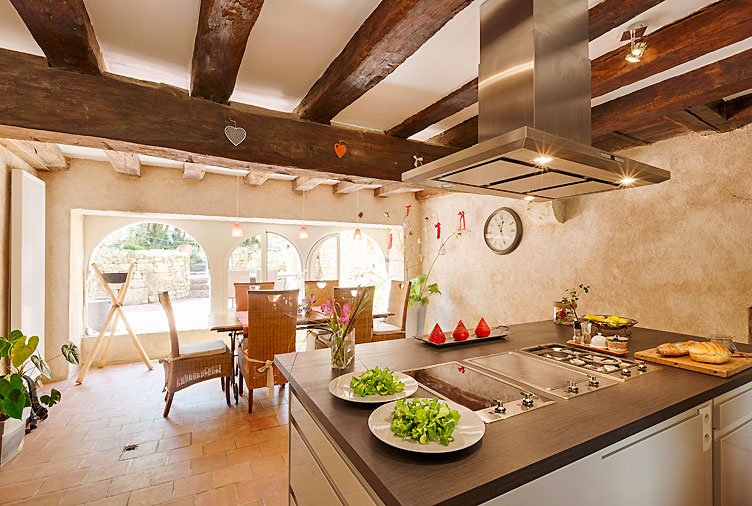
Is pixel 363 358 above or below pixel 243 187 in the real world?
below

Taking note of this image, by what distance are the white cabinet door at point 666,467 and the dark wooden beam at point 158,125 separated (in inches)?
87.6

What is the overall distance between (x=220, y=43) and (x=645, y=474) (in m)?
2.36

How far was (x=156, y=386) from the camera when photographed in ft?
12.6

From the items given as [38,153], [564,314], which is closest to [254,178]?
[38,153]

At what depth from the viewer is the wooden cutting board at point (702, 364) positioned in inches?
59.7

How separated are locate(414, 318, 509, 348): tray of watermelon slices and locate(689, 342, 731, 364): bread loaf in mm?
890

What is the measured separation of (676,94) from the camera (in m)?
2.19

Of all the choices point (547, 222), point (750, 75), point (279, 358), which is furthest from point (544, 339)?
point (547, 222)

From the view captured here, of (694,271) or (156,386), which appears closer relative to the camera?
(694,271)

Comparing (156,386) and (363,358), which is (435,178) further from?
(156,386)

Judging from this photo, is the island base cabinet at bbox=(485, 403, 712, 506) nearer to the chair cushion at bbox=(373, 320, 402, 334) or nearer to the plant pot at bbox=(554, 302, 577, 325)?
the plant pot at bbox=(554, 302, 577, 325)

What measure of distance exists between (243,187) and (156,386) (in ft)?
8.75

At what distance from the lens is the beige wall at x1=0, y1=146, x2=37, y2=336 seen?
A: 10.2 ft

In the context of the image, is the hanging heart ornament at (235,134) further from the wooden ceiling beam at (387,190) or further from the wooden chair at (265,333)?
the wooden ceiling beam at (387,190)
